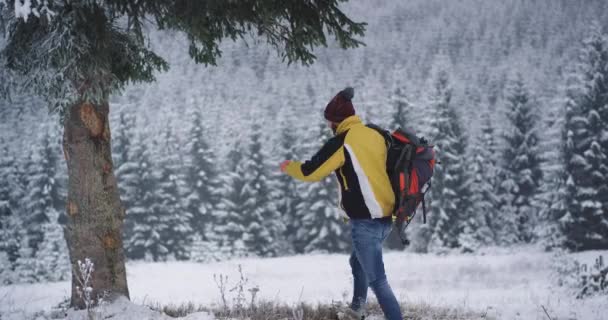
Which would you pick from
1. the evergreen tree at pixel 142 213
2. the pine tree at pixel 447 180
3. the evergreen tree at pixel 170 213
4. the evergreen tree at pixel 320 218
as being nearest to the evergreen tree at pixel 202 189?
the evergreen tree at pixel 170 213

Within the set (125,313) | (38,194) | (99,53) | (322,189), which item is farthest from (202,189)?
(99,53)

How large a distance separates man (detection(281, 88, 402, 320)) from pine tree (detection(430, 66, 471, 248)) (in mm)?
30972

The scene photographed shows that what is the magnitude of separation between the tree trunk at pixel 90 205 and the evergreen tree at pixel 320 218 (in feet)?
99.8

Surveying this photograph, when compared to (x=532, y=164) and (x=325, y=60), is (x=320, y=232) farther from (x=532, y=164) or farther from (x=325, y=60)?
(x=325, y=60)

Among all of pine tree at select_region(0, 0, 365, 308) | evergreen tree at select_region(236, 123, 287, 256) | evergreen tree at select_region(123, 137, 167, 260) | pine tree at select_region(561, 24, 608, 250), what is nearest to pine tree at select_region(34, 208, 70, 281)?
evergreen tree at select_region(123, 137, 167, 260)

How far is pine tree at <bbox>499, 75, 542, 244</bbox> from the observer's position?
36250mm

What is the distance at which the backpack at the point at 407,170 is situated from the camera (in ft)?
14.0

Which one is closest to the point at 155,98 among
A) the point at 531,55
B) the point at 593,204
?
the point at 531,55

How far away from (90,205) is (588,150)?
30.2 m

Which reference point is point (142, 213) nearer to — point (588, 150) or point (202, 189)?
point (202, 189)

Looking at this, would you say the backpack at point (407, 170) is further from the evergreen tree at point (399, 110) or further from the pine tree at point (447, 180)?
the evergreen tree at point (399, 110)

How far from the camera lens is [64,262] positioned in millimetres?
30688

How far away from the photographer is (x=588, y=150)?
29594 mm

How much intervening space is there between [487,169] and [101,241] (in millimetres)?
35052
